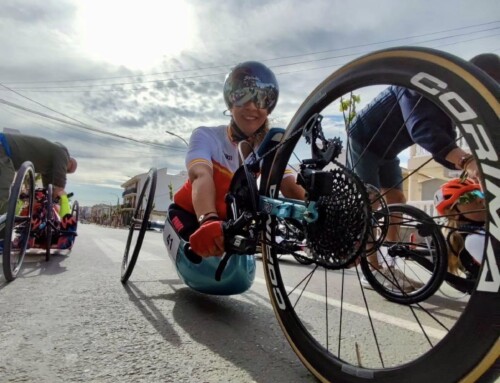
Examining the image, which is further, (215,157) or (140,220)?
(140,220)

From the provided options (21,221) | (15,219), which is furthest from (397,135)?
(21,221)

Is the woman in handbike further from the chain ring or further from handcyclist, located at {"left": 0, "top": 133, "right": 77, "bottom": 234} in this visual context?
handcyclist, located at {"left": 0, "top": 133, "right": 77, "bottom": 234}

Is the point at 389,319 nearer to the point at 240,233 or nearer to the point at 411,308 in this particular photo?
the point at 411,308

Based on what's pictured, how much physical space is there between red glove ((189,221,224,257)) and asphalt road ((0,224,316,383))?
0.41 meters

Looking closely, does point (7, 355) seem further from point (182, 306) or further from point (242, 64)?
point (242, 64)

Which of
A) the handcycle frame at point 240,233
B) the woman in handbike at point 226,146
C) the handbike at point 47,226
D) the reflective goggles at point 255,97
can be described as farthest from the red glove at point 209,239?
the handbike at point 47,226

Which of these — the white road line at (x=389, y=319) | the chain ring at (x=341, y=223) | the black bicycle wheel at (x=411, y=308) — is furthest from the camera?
the white road line at (x=389, y=319)

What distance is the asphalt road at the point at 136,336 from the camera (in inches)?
54.1

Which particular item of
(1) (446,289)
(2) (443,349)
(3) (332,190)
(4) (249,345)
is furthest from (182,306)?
(1) (446,289)

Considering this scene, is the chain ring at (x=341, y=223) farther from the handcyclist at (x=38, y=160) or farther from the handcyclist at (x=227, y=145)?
the handcyclist at (x=38, y=160)

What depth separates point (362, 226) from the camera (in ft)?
4.04

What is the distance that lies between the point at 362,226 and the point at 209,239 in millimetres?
724

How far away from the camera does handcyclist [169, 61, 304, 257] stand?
215 cm

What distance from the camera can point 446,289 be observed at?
336 centimetres
